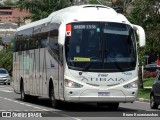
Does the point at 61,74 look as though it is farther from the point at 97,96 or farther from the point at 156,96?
the point at 156,96

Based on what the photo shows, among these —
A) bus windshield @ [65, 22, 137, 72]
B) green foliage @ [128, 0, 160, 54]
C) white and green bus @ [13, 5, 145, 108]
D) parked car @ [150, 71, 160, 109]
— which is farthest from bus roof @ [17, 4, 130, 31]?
green foliage @ [128, 0, 160, 54]

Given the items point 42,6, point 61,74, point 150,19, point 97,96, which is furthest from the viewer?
point 42,6

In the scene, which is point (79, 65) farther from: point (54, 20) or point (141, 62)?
point (141, 62)

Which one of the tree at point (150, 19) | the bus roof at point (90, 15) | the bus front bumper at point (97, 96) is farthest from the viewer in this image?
the tree at point (150, 19)

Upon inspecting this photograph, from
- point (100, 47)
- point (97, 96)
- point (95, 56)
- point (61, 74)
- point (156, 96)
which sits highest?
point (100, 47)

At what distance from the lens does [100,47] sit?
873 inches

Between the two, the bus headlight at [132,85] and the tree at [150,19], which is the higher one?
the tree at [150,19]

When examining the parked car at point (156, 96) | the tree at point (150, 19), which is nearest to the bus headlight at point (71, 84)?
the parked car at point (156, 96)

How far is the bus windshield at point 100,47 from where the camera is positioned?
22031 millimetres

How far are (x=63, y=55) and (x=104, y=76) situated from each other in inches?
65.5

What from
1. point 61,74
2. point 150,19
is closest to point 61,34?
point 61,74

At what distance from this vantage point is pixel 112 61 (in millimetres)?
22125

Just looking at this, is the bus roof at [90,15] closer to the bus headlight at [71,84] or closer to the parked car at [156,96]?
the bus headlight at [71,84]

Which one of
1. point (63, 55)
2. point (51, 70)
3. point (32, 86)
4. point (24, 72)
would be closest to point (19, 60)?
point (24, 72)
